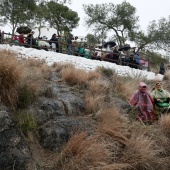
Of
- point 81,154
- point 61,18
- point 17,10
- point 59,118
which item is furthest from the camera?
point 61,18

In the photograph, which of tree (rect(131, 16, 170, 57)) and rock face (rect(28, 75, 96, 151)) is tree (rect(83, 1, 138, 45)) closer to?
tree (rect(131, 16, 170, 57))

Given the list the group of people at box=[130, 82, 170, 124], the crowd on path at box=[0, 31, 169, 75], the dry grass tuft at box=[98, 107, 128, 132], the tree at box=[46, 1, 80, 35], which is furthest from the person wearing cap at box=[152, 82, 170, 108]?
the tree at box=[46, 1, 80, 35]

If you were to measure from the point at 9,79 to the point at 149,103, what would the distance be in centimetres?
380

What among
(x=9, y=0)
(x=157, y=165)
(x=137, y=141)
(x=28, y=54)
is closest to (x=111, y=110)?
(x=137, y=141)

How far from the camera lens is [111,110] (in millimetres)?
5977

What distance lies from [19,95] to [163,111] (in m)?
3.94

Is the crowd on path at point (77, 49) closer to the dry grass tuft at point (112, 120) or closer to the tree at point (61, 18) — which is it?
the dry grass tuft at point (112, 120)

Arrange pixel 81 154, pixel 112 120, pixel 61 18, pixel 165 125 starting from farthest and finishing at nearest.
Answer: pixel 61 18
pixel 165 125
pixel 112 120
pixel 81 154

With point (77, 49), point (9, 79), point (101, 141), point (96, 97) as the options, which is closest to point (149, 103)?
point (96, 97)

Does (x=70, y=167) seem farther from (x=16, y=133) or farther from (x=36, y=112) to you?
(x=36, y=112)

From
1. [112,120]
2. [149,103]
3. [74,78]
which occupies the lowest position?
[112,120]

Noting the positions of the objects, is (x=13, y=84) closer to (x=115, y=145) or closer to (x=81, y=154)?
(x=81, y=154)

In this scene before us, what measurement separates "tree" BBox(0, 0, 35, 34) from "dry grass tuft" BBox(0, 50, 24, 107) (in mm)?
17026

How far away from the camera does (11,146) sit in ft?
12.6
